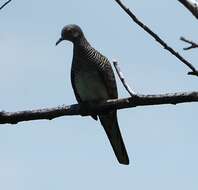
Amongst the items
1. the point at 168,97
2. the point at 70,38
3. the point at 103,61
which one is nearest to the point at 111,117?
the point at 103,61

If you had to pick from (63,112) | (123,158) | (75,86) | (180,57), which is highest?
(180,57)

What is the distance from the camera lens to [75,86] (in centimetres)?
901

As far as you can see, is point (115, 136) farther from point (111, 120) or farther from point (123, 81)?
point (123, 81)

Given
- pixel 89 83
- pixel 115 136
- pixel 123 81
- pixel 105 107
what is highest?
pixel 123 81

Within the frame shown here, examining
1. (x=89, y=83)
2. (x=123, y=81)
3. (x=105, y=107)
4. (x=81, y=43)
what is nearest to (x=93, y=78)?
(x=89, y=83)

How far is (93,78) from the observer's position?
9.00 metres

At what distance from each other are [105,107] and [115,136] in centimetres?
358

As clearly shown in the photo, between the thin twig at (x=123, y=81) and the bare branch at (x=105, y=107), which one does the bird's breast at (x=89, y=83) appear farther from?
the thin twig at (x=123, y=81)

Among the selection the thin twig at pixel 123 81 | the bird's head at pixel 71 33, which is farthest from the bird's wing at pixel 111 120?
the thin twig at pixel 123 81

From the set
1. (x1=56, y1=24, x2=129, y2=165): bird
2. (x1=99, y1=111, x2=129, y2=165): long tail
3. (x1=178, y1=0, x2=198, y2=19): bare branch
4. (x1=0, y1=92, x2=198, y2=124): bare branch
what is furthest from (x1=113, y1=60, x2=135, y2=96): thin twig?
(x1=56, y1=24, x2=129, y2=165): bird

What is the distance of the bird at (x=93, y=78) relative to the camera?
8266 millimetres

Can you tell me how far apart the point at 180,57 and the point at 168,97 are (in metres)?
0.50

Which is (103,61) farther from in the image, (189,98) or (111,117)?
(189,98)

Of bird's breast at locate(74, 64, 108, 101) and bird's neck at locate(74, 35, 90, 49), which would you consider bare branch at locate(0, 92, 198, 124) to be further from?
bird's neck at locate(74, 35, 90, 49)
